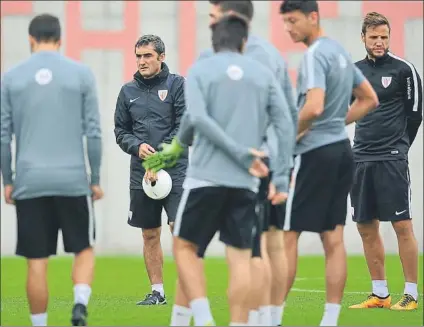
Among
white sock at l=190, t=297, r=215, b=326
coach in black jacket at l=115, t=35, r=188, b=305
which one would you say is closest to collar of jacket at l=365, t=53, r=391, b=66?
coach in black jacket at l=115, t=35, r=188, b=305

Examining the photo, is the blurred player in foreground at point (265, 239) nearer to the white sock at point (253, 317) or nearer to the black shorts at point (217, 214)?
the white sock at point (253, 317)

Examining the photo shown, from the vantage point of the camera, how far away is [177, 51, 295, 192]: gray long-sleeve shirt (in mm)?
6000

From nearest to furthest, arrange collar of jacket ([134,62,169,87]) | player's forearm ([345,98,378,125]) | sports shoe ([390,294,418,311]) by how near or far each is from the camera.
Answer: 1. player's forearm ([345,98,378,125])
2. sports shoe ([390,294,418,311])
3. collar of jacket ([134,62,169,87])

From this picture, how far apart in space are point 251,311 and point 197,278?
39 cm

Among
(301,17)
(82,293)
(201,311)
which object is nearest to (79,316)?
(82,293)

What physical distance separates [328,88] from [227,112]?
1.06 m

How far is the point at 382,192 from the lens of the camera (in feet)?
28.6

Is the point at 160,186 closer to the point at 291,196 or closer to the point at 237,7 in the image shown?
the point at 291,196

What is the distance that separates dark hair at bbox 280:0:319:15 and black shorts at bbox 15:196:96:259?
158 cm

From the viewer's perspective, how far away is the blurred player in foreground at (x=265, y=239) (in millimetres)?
6246

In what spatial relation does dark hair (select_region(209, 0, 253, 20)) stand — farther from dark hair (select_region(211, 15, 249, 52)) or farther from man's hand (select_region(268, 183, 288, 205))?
man's hand (select_region(268, 183, 288, 205))

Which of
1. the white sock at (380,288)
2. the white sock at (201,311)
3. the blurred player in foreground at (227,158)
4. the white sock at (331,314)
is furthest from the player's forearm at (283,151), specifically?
the white sock at (380,288)

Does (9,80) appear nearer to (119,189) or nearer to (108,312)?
(108,312)

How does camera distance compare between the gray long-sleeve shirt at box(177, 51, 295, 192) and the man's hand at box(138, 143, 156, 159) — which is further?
the man's hand at box(138, 143, 156, 159)
